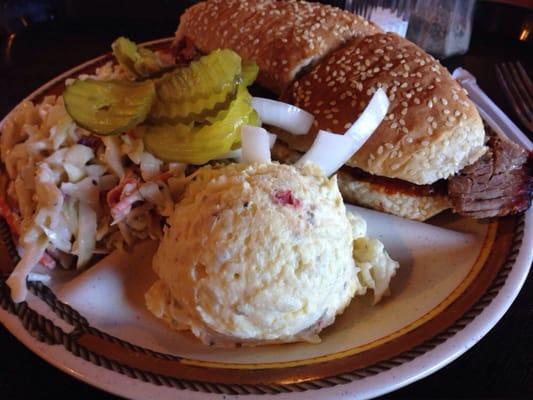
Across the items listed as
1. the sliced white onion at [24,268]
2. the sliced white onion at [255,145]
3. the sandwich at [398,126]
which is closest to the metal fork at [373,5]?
the sandwich at [398,126]

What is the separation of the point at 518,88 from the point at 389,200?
995mm

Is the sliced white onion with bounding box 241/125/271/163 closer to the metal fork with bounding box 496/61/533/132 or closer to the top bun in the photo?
the top bun

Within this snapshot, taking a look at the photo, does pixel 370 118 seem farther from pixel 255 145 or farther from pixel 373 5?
pixel 373 5

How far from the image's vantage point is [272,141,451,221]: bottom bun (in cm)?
160

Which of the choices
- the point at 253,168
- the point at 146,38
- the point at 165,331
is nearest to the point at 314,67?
the point at 253,168

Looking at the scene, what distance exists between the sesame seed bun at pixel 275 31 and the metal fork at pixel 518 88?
63 centimetres

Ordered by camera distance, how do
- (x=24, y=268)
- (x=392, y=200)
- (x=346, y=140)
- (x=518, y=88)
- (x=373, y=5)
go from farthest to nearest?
(x=373, y=5) → (x=518, y=88) → (x=392, y=200) → (x=346, y=140) → (x=24, y=268)

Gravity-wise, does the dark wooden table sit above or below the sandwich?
below

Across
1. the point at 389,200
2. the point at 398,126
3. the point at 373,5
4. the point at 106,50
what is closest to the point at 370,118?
the point at 398,126

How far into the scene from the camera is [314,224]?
1264 millimetres

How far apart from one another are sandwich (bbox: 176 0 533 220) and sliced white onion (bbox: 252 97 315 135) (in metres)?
0.03

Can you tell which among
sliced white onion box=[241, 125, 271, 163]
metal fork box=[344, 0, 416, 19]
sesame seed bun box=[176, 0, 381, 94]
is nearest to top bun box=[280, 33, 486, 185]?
sesame seed bun box=[176, 0, 381, 94]

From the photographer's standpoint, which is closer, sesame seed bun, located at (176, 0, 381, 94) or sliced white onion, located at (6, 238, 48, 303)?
sliced white onion, located at (6, 238, 48, 303)

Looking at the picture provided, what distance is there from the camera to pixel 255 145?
1.43 m
